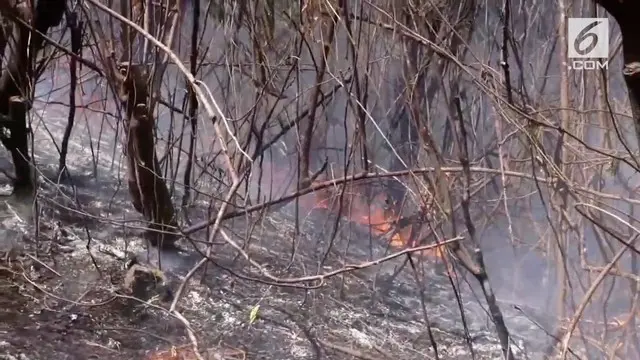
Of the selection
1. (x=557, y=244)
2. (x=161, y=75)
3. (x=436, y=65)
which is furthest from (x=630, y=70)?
(x=161, y=75)

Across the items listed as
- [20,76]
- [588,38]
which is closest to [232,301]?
[20,76]

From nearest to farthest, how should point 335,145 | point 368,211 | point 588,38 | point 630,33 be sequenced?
point 630,33 → point 588,38 → point 335,145 → point 368,211

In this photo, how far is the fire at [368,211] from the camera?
2074 millimetres

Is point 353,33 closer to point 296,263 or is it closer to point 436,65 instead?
point 436,65

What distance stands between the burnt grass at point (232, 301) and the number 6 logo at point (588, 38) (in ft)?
2.35

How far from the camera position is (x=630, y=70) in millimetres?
801

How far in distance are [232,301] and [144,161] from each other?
0.48 meters

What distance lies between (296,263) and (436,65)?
741mm

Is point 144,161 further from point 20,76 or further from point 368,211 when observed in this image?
point 368,211

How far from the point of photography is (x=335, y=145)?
7.23 feet

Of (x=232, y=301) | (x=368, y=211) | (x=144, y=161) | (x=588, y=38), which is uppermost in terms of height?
(x=588, y=38)

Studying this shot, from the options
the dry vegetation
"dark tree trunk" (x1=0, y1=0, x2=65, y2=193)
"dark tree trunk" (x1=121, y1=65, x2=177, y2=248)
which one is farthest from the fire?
"dark tree trunk" (x1=0, y1=0, x2=65, y2=193)

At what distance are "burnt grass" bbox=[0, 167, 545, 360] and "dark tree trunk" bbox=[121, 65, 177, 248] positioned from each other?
0.44 feet

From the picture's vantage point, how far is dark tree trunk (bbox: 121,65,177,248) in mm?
1769
